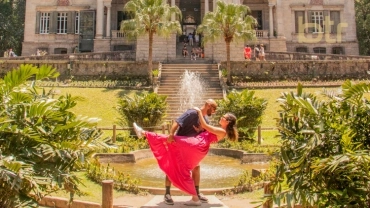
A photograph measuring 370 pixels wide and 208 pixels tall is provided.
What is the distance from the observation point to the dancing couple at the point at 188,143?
233 inches

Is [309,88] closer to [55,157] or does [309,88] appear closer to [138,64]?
→ [138,64]

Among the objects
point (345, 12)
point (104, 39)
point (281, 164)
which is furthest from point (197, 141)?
point (345, 12)

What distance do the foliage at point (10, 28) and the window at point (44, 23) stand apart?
552 cm

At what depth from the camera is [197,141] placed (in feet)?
19.8

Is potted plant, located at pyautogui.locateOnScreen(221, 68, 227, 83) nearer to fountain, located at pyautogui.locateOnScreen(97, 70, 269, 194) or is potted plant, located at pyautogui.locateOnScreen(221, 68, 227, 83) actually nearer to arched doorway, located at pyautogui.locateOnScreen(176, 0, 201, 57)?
fountain, located at pyautogui.locateOnScreen(97, 70, 269, 194)

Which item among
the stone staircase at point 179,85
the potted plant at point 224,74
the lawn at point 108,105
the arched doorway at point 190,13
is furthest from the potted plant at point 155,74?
the arched doorway at point 190,13

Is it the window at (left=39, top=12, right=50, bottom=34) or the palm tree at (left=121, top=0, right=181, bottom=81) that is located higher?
the window at (left=39, top=12, right=50, bottom=34)

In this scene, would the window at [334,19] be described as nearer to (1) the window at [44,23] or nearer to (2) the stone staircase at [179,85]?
(2) the stone staircase at [179,85]

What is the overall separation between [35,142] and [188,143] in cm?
236

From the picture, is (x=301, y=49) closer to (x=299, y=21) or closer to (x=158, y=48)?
(x=299, y=21)

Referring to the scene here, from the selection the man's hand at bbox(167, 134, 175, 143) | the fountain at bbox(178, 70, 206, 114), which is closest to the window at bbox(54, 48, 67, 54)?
the fountain at bbox(178, 70, 206, 114)

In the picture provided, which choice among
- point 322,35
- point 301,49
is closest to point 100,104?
point 301,49

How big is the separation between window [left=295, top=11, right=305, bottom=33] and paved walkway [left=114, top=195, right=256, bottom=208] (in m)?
34.6

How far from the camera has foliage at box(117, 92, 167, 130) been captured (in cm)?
1552
